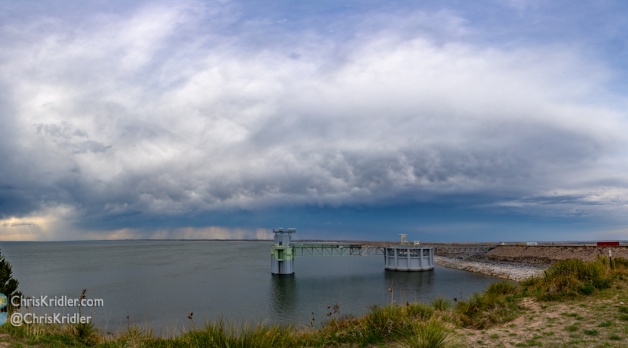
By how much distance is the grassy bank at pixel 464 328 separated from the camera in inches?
421

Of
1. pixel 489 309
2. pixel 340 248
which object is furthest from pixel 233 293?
pixel 489 309

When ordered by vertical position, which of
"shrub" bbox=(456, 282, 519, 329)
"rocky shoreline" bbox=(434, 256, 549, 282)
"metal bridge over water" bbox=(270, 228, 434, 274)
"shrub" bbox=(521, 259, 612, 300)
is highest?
"shrub" bbox=(521, 259, 612, 300)

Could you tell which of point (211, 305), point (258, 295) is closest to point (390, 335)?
point (211, 305)

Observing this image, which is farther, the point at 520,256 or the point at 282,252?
the point at 520,256

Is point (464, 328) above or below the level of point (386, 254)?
above

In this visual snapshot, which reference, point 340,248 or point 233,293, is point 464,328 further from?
point 340,248

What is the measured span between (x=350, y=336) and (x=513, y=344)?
5065 millimetres

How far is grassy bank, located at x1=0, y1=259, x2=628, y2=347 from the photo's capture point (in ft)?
35.1

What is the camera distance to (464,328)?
14469 millimetres

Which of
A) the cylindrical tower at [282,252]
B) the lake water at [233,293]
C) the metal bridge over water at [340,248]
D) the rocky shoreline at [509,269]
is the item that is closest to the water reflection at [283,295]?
the lake water at [233,293]

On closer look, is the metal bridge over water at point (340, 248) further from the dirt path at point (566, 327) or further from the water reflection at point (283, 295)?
the dirt path at point (566, 327)

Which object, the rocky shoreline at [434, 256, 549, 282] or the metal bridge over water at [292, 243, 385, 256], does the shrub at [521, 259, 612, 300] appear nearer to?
the rocky shoreline at [434, 256, 549, 282]

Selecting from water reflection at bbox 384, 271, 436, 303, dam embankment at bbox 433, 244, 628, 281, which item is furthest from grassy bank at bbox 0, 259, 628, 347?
dam embankment at bbox 433, 244, 628, 281

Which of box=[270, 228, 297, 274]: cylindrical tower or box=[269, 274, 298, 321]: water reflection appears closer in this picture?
box=[269, 274, 298, 321]: water reflection
